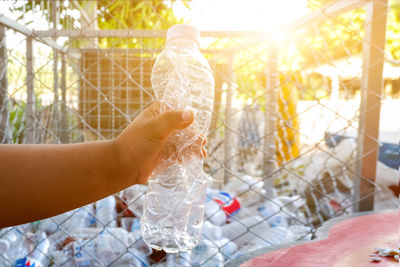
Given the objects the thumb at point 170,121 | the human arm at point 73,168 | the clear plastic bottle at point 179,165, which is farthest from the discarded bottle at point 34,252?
the thumb at point 170,121

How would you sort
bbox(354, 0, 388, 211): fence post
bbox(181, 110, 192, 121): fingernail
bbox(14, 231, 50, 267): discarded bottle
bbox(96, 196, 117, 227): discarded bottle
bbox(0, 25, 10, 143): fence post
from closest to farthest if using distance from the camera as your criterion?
bbox(181, 110, 192, 121): fingernail < bbox(354, 0, 388, 211): fence post < bbox(14, 231, 50, 267): discarded bottle < bbox(0, 25, 10, 143): fence post < bbox(96, 196, 117, 227): discarded bottle

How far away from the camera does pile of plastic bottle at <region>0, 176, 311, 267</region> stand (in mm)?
1532

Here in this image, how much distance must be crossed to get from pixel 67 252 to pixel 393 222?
139 cm

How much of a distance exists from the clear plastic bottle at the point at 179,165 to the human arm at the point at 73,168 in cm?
16

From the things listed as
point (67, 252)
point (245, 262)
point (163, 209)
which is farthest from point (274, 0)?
point (67, 252)

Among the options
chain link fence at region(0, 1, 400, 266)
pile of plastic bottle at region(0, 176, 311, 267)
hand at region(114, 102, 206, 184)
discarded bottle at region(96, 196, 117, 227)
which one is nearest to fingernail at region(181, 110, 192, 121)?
hand at region(114, 102, 206, 184)

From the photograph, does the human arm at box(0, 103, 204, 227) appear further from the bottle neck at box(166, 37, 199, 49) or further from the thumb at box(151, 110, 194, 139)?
the bottle neck at box(166, 37, 199, 49)

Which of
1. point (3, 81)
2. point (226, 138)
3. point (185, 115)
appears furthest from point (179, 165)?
point (226, 138)

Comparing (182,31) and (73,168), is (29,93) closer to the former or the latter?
(73,168)

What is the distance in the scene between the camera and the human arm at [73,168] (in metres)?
0.83

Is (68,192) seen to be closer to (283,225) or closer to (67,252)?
(67,252)

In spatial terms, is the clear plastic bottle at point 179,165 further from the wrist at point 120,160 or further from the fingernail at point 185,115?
the fingernail at point 185,115

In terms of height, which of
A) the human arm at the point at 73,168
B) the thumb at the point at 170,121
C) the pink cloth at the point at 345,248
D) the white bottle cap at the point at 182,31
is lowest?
the pink cloth at the point at 345,248

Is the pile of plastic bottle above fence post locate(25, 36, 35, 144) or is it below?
below
